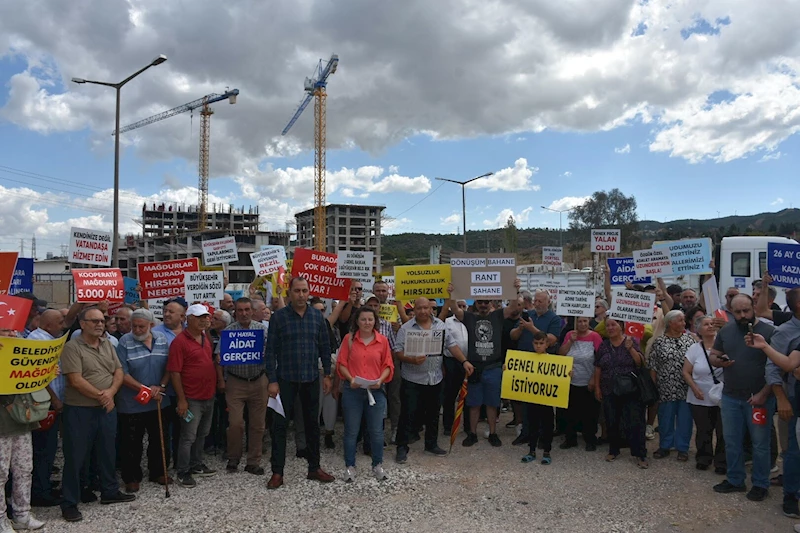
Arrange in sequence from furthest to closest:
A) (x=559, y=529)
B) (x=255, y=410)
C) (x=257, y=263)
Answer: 1. (x=257, y=263)
2. (x=255, y=410)
3. (x=559, y=529)

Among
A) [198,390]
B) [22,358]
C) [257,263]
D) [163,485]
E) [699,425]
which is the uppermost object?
[257,263]

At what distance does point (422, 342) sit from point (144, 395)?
10.8 ft

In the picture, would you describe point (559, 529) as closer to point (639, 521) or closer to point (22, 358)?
point (639, 521)

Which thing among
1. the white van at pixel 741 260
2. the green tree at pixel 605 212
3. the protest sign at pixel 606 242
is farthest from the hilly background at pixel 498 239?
the protest sign at pixel 606 242

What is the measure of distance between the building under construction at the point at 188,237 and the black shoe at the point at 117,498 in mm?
35521

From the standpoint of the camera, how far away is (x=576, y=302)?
8.48 m

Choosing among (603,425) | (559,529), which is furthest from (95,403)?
(603,425)

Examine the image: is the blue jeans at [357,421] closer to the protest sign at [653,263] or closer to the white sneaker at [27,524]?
the white sneaker at [27,524]

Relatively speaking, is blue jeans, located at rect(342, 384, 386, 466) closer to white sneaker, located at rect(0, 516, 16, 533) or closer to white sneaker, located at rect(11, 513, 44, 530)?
white sneaker, located at rect(11, 513, 44, 530)

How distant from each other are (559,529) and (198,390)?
13.3ft

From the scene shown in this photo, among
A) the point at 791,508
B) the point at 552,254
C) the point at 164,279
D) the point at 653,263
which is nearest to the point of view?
the point at 791,508

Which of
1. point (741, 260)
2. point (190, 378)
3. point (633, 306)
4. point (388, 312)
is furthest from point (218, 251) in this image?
point (741, 260)

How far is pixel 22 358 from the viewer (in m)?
4.79

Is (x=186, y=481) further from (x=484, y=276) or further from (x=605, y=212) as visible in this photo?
(x=605, y=212)
